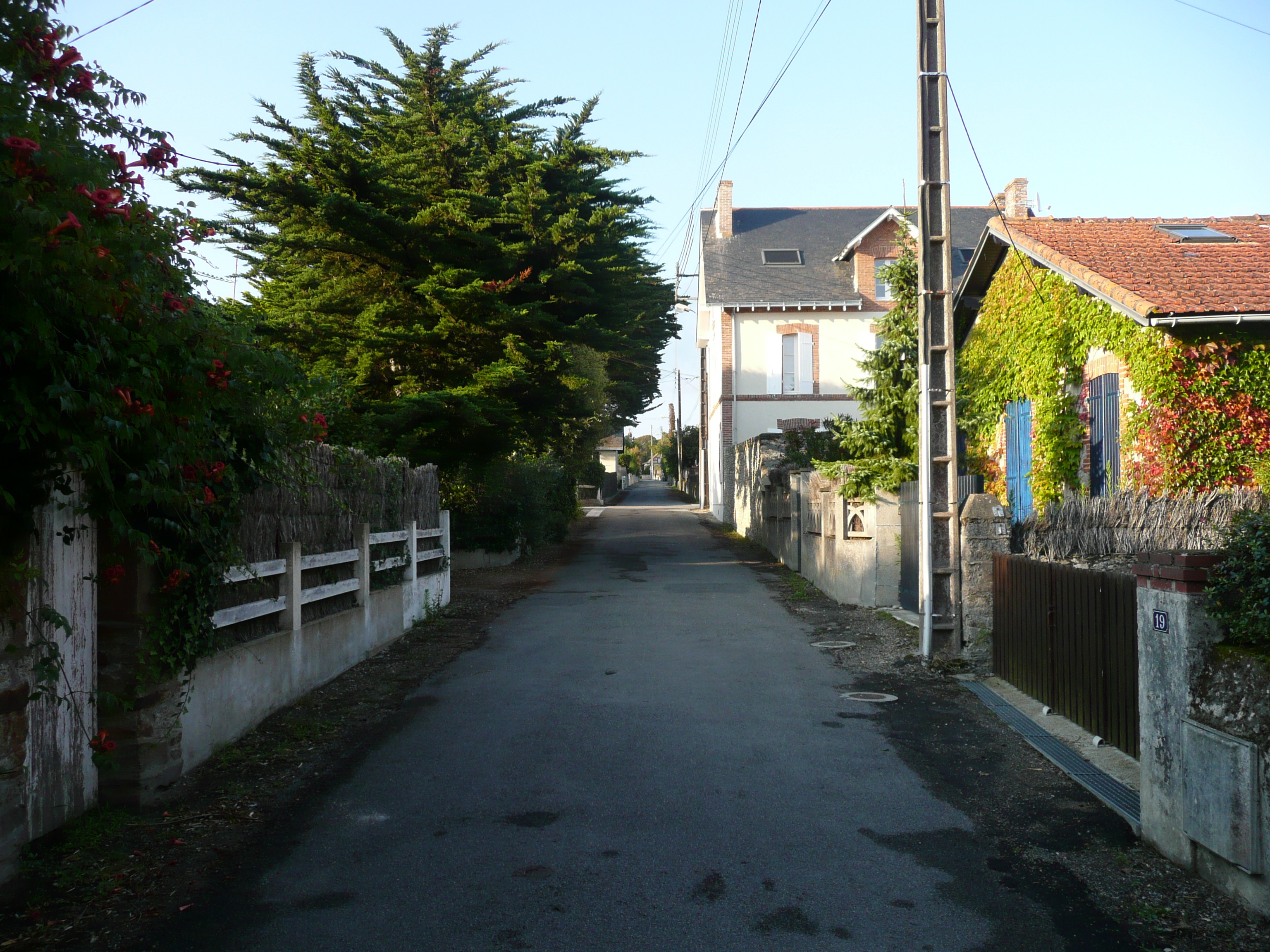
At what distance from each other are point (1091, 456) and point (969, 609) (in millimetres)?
5300

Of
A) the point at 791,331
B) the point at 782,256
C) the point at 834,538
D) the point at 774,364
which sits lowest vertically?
the point at 834,538

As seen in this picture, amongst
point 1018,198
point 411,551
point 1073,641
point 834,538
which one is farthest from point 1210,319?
point 1018,198

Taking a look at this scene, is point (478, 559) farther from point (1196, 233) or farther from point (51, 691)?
point (51, 691)

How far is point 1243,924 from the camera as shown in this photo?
386 cm

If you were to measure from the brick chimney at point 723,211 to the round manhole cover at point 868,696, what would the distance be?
32889 mm

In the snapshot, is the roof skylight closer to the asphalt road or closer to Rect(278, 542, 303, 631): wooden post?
the asphalt road

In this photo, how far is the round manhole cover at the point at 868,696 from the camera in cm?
823

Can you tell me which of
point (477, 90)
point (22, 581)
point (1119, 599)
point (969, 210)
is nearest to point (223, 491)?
point (22, 581)

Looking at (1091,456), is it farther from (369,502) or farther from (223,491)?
(223,491)

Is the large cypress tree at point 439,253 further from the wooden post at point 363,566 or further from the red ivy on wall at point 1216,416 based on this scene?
the red ivy on wall at point 1216,416

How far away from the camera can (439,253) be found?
55.2ft

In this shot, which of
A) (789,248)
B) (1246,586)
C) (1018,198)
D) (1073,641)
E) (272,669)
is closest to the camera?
(1246,586)

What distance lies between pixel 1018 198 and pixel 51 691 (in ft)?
129

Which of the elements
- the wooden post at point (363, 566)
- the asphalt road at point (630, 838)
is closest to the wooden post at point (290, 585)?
the asphalt road at point (630, 838)
